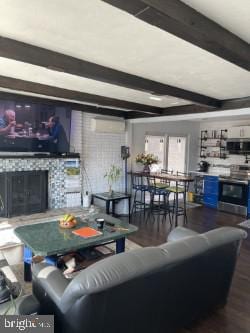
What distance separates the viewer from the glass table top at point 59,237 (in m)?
2.52

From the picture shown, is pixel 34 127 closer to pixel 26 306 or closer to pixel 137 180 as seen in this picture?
pixel 137 180

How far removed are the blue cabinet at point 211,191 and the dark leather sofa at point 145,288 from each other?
4.37 metres

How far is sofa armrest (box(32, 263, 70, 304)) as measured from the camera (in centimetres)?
175

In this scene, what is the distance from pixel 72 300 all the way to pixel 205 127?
7022mm

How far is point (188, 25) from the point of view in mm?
1542

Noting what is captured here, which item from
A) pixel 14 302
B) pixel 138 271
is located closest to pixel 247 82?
pixel 138 271

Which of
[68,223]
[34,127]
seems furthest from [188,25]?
[34,127]

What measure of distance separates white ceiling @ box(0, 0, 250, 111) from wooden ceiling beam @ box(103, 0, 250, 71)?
6 cm

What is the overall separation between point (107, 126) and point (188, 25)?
13.0 feet

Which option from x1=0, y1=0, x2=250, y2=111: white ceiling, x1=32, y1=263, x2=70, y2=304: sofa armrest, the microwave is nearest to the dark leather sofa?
x1=32, y1=263, x2=70, y2=304: sofa armrest

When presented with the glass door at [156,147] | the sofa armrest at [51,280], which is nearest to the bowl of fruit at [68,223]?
the sofa armrest at [51,280]

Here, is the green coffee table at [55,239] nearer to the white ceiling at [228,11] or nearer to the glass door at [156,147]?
the white ceiling at [228,11]

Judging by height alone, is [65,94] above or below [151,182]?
above

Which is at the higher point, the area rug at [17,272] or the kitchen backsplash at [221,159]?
the kitchen backsplash at [221,159]
